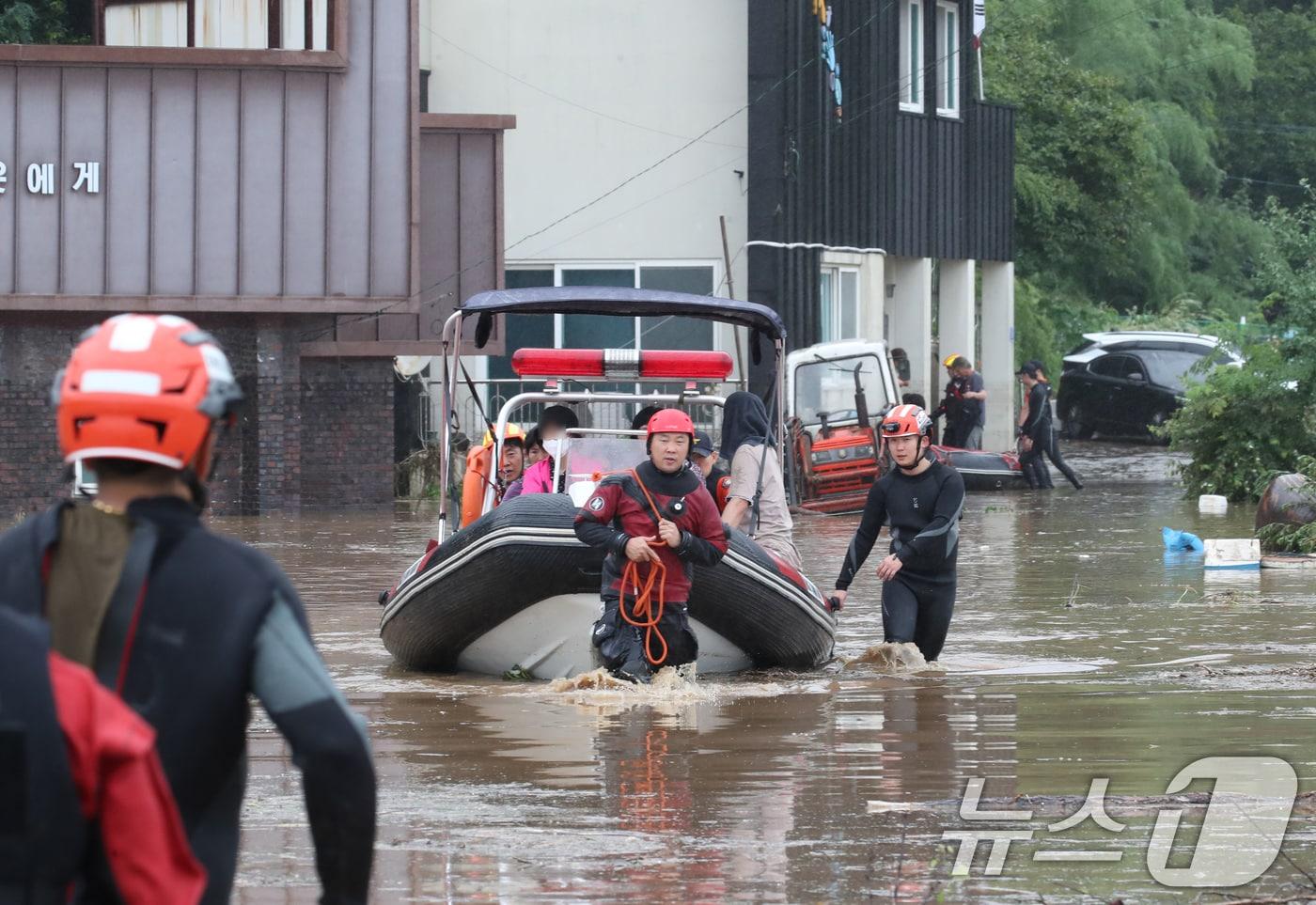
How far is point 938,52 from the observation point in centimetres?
3019

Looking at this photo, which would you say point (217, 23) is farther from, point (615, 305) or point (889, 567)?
point (889, 567)

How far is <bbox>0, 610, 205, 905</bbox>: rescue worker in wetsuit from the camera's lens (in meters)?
2.66

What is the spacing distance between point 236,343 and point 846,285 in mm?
9434

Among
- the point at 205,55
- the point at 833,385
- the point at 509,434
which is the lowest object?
the point at 509,434

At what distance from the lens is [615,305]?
11438mm

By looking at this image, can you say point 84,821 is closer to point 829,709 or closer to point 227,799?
point 227,799

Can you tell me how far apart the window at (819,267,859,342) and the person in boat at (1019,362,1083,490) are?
2.50 meters

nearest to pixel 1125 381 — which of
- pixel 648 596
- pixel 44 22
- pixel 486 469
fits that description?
pixel 44 22

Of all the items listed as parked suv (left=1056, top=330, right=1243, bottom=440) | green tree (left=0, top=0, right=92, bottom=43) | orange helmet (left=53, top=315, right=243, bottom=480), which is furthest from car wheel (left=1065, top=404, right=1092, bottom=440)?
orange helmet (left=53, top=315, right=243, bottom=480)

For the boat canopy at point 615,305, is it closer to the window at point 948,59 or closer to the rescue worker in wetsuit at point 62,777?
the rescue worker in wetsuit at point 62,777

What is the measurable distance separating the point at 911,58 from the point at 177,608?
27.4 metres

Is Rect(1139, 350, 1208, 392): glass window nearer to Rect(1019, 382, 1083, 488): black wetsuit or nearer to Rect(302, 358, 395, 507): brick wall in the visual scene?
Rect(1019, 382, 1083, 488): black wetsuit

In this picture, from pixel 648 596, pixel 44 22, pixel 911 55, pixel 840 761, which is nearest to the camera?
pixel 840 761

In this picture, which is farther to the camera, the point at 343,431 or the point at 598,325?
the point at 598,325
